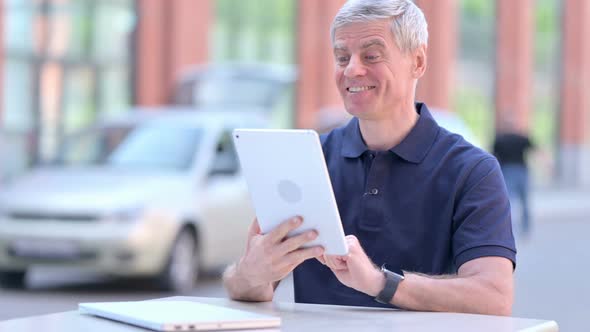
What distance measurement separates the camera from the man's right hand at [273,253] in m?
3.45

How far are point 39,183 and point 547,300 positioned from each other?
4842mm

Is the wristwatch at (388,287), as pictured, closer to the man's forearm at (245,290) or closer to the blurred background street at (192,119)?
the man's forearm at (245,290)

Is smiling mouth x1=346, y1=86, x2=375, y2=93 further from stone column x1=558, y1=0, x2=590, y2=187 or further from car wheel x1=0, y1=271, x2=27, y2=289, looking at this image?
stone column x1=558, y1=0, x2=590, y2=187

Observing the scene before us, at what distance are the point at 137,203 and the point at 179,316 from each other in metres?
7.98

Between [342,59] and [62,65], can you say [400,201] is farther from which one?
[62,65]

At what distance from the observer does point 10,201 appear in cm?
1138

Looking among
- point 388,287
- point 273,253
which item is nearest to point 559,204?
point 388,287

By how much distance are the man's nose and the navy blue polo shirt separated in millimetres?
301

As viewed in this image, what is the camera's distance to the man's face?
389 centimetres

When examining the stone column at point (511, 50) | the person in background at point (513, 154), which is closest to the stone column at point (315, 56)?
the stone column at point (511, 50)

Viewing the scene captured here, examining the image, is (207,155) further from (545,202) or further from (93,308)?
(545,202)

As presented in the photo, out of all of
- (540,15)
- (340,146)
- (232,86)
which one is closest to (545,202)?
(540,15)

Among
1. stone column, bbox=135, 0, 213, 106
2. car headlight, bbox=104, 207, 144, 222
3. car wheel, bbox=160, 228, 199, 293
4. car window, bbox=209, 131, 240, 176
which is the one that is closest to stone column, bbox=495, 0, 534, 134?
stone column, bbox=135, 0, 213, 106

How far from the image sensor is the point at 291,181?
3396mm
